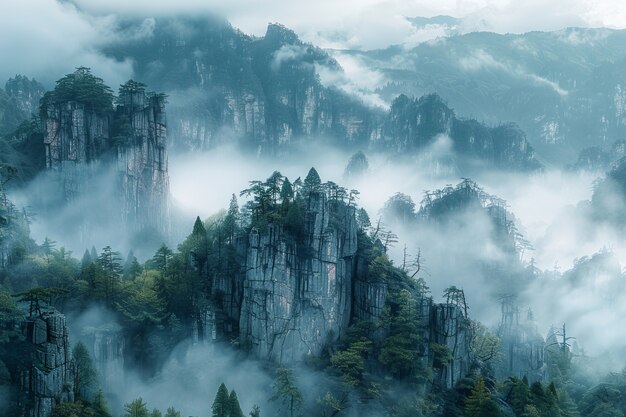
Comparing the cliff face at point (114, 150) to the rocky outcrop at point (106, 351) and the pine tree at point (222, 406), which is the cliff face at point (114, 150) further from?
the pine tree at point (222, 406)

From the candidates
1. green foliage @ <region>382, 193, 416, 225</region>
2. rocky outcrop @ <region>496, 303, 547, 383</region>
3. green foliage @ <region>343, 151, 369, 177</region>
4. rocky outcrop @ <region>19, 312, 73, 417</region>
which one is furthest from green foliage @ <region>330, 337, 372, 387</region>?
green foliage @ <region>343, 151, 369, 177</region>

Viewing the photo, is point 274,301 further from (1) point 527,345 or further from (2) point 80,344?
(1) point 527,345

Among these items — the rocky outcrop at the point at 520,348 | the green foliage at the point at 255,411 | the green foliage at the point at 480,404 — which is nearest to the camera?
the green foliage at the point at 480,404

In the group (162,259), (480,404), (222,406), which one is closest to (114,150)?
(162,259)

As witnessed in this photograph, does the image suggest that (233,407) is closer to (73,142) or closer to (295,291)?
(295,291)

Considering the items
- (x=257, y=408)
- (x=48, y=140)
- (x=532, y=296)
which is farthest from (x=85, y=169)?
(x=532, y=296)

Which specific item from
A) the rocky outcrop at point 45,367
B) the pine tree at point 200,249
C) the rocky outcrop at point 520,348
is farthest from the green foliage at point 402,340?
the rocky outcrop at point 45,367

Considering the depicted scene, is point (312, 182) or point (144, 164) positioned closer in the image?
point (312, 182)

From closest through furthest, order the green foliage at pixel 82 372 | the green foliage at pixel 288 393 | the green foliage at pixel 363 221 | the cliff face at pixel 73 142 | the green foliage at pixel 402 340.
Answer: the green foliage at pixel 82 372 → the green foliage at pixel 288 393 → the green foliage at pixel 402 340 → the green foliage at pixel 363 221 → the cliff face at pixel 73 142
